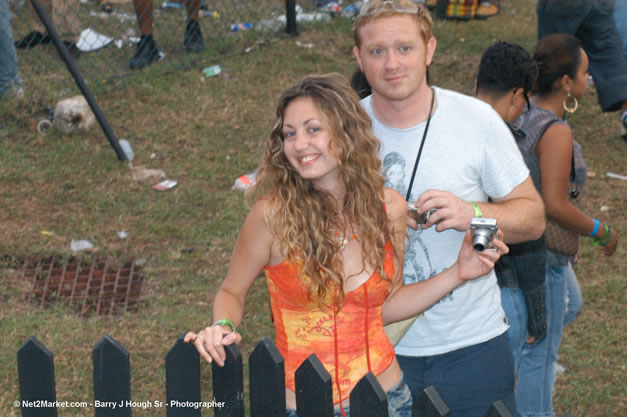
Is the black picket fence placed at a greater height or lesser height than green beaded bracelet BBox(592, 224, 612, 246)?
greater

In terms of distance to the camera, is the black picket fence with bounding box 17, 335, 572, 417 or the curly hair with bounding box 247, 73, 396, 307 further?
the curly hair with bounding box 247, 73, 396, 307

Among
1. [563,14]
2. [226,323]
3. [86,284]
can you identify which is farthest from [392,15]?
[563,14]

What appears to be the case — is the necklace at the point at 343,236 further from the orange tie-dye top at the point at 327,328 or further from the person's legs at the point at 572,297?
the person's legs at the point at 572,297

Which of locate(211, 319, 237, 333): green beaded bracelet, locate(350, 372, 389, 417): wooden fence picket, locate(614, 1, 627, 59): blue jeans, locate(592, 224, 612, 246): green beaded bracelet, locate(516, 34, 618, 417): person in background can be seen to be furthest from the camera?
locate(614, 1, 627, 59): blue jeans

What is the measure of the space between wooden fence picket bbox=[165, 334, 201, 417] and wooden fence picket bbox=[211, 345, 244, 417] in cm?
7

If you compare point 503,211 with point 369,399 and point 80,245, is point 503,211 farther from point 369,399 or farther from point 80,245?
point 80,245

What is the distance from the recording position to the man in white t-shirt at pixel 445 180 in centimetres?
298

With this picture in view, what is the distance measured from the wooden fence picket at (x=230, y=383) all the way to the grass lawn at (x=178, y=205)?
7.23ft

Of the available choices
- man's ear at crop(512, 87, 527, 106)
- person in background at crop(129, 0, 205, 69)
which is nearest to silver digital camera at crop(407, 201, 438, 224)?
man's ear at crop(512, 87, 527, 106)

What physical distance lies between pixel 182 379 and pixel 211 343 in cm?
18

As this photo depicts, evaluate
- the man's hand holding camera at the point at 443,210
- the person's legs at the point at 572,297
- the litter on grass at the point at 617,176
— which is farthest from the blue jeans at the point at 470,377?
the litter on grass at the point at 617,176

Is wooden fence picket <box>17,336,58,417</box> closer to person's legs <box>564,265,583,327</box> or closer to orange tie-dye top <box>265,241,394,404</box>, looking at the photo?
orange tie-dye top <box>265,241,394,404</box>

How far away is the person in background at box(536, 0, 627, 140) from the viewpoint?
7.76m

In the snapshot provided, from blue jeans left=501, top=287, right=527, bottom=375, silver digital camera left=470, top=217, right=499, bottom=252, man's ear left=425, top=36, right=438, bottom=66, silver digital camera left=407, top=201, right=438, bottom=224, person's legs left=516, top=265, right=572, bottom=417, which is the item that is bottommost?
person's legs left=516, top=265, right=572, bottom=417
